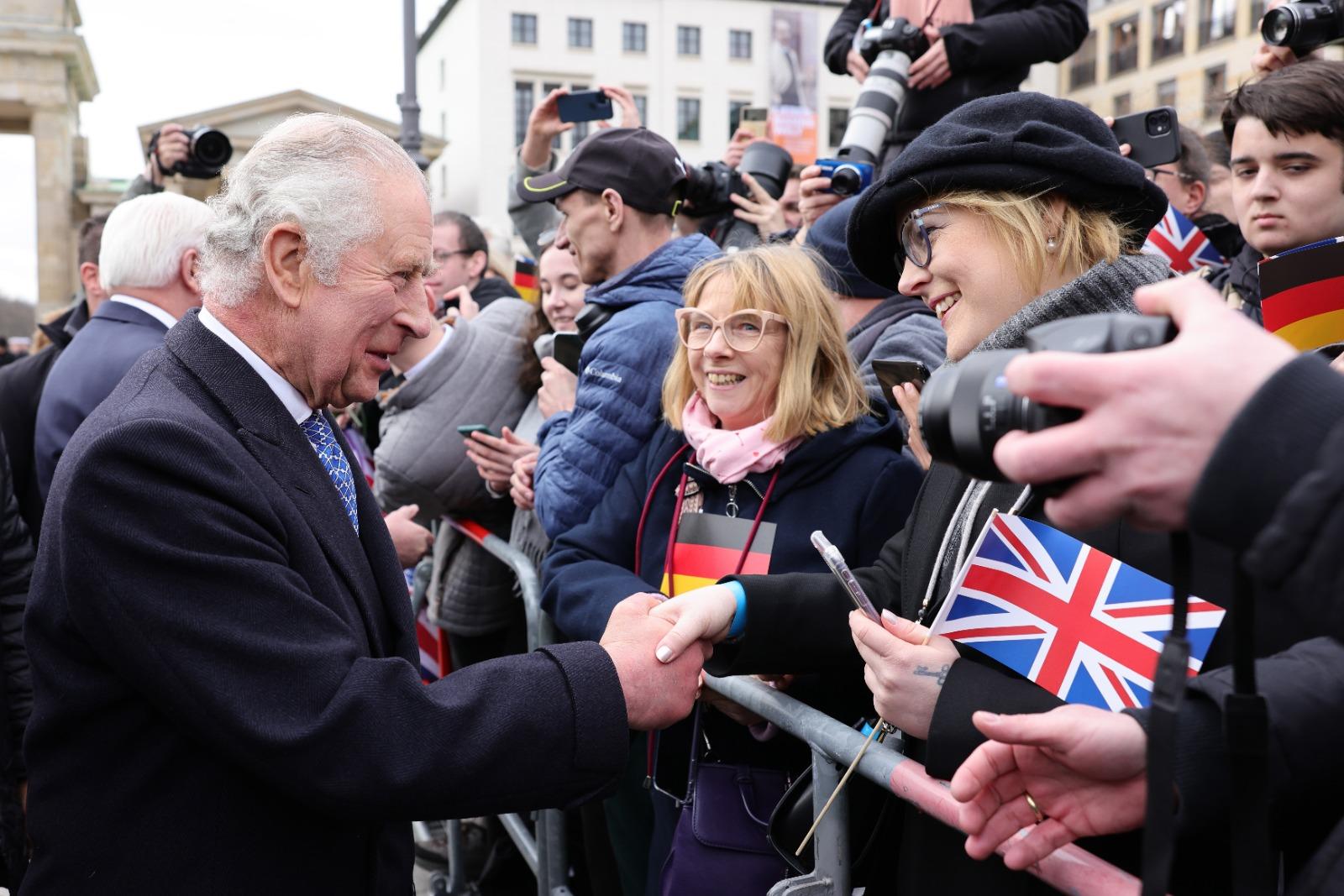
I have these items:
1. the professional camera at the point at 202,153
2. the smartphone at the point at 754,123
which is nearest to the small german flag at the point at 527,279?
the smartphone at the point at 754,123

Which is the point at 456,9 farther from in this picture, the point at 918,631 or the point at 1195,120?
the point at 918,631

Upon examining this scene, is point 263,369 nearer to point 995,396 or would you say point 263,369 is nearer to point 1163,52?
point 995,396

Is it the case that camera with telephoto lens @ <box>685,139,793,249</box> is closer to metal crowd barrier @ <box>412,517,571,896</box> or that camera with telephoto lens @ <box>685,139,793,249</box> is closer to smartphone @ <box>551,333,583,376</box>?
smartphone @ <box>551,333,583,376</box>

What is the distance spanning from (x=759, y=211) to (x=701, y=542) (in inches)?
99.6

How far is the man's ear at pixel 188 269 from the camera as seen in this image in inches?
156

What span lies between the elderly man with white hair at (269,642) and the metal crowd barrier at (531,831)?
3.69ft

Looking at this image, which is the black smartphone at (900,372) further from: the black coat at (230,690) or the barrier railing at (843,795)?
the black coat at (230,690)

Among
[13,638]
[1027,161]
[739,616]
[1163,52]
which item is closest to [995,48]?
[1027,161]

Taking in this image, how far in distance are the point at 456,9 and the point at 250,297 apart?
59016 mm

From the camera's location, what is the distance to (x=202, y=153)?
18.2ft

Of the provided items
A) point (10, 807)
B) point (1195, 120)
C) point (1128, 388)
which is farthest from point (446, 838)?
point (1195, 120)

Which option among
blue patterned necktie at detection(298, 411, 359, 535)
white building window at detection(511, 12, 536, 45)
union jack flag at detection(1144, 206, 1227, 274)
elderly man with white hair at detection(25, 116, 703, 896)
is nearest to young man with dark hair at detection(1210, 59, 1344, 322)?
union jack flag at detection(1144, 206, 1227, 274)

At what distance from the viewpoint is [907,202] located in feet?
7.61

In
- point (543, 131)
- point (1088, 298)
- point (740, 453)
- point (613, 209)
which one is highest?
point (1088, 298)
